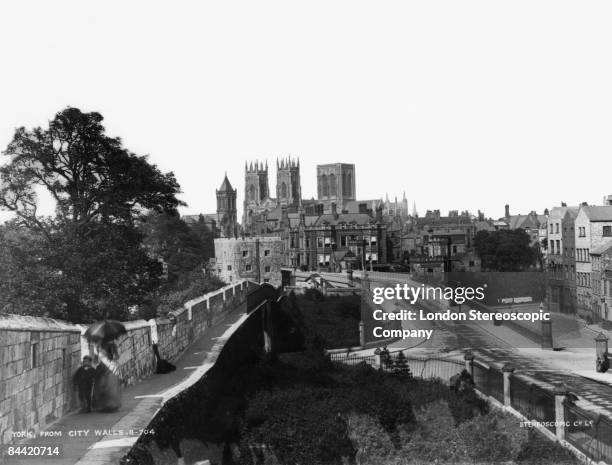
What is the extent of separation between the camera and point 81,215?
65.7ft

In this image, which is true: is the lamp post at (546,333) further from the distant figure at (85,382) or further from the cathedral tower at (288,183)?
the cathedral tower at (288,183)

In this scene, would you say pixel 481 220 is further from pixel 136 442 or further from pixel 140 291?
pixel 136 442

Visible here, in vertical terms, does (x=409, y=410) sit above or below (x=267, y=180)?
below

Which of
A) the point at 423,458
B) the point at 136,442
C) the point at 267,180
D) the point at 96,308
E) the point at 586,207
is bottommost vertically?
the point at 423,458

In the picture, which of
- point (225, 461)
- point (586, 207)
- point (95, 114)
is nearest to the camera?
point (225, 461)

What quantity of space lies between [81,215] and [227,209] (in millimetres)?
35161

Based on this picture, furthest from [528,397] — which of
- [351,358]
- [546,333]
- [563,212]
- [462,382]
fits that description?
[563,212]

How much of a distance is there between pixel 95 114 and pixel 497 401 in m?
12.7

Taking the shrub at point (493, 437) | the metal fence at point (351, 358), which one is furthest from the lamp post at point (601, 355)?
the metal fence at point (351, 358)

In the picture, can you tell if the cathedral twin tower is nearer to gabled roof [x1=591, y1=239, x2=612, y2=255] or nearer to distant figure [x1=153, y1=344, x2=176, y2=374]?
gabled roof [x1=591, y1=239, x2=612, y2=255]

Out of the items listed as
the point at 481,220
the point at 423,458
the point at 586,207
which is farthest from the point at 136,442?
the point at 481,220

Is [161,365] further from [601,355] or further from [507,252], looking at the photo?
[507,252]

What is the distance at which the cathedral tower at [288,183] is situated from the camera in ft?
166

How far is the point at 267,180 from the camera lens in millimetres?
56156
